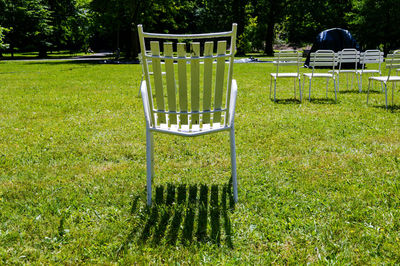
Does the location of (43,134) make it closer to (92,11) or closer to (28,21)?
(92,11)

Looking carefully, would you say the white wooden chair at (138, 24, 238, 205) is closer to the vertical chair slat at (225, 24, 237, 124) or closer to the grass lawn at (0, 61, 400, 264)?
the vertical chair slat at (225, 24, 237, 124)

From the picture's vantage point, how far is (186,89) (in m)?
2.74

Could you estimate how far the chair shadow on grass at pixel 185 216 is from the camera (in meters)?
2.37

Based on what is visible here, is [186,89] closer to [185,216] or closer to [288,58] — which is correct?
[185,216]

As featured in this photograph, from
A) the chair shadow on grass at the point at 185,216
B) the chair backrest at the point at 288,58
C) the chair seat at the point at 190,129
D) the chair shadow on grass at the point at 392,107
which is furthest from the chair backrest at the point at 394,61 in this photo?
the chair seat at the point at 190,129

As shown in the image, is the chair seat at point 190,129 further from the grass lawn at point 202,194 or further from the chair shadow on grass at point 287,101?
the chair shadow on grass at point 287,101

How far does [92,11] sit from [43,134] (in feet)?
87.4

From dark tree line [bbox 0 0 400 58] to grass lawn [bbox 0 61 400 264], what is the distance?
20879 mm

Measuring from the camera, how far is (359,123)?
5.53m

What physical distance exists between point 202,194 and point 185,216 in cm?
43

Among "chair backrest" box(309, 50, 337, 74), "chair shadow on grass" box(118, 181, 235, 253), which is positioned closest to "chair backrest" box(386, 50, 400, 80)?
"chair backrest" box(309, 50, 337, 74)

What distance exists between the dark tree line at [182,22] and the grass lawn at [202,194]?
2088 centimetres

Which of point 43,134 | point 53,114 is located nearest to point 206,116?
point 43,134

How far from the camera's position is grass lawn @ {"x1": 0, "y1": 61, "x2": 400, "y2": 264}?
2.25m
